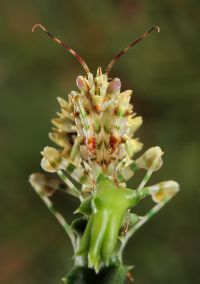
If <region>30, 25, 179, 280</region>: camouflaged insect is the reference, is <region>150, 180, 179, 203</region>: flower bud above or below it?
below

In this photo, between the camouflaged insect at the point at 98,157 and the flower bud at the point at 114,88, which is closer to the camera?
the camouflaged insect at the point at 98,157

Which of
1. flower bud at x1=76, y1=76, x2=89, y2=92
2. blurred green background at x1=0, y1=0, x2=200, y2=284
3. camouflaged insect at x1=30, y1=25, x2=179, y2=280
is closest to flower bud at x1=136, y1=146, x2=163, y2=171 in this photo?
camouflaged insect at x1=30, y1=25, x2=179, y2=280

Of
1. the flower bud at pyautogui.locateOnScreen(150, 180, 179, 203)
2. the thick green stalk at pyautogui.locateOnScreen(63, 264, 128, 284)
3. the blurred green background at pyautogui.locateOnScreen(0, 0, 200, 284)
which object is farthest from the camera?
the blurred green background at pyautogui.locateOnScreen(0, 0, 200, 284)

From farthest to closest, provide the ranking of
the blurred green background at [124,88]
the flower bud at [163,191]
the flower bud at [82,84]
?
1. the blurred green background at [124,88]
2. the flower bud at [82,84]
3. the flower bud at [163,191]

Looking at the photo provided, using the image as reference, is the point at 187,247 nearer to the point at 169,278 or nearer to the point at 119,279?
the point at 169,278

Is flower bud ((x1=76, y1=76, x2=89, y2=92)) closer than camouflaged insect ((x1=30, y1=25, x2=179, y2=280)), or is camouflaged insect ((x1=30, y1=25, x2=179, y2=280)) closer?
camouflaged insect ((x1=30, y1=25, x2=179, y2=280))

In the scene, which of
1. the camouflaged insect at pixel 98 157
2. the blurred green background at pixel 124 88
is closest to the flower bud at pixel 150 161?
the camouflaged insect at pixel 98 157

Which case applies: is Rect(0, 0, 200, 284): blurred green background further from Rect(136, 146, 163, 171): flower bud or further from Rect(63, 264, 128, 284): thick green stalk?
Rect(63, 264, 128, 284): thick green stalk

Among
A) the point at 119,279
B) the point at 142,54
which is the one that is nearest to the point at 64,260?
the point at 142,54

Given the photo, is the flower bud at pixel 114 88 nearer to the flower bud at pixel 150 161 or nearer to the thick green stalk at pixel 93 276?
the flower bud at pixel 150 161
